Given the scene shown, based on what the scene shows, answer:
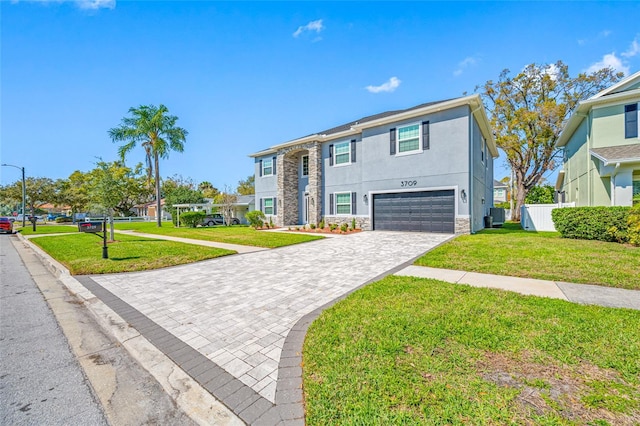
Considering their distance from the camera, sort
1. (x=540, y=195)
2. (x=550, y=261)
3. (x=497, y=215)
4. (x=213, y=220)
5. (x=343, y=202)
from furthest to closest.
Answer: (x=540, y=195)
(x=213, y=220)
(x=497, y=215)
(x=343, y=202)
(x=550, y=261)

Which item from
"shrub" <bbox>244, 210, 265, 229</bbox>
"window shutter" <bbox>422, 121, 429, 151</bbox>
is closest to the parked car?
"shrub" <bbox>244, 210, 265, 229</bbox>

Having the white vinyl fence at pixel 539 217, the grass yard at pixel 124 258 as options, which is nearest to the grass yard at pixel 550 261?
the grass yard at pixel 124 258

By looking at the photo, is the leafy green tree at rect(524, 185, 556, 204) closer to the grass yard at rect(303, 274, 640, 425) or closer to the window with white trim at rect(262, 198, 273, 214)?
the window with white trim at rect(262, 198, 273, 214)

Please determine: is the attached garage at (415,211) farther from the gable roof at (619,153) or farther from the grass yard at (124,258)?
the grass yard at (124,258)

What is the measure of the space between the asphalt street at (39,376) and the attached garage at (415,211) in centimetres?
1418

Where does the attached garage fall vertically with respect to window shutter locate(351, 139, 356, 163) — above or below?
below

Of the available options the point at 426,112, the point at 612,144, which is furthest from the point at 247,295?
the point at 612,144

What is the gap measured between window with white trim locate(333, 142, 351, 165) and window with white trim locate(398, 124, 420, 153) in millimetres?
3827

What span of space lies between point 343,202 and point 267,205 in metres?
7.79

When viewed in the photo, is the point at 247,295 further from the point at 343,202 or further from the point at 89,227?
the point at 343,202

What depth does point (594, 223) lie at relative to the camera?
9938mm

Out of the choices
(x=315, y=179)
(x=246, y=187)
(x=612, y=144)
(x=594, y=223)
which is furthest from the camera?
(x=246, y=187)

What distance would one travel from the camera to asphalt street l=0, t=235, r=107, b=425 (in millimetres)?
2209

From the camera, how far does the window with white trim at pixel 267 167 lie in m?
22.7
